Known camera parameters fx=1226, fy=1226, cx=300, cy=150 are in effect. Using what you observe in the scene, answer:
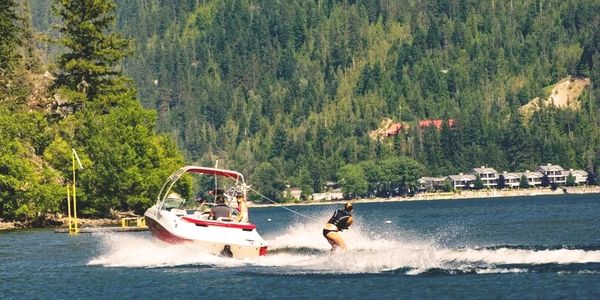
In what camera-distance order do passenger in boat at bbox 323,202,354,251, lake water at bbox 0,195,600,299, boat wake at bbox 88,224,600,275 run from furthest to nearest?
passenger in boat at bbox 323,202,354,251 → boat wake at bbox 88,224,600,275 → lake water at bbox 0,195,600,299

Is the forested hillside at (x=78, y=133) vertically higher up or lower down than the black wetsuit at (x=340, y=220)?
higher up

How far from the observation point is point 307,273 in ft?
154

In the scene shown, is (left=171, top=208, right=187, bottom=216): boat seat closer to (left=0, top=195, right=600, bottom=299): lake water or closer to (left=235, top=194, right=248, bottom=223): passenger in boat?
(left=0, top=195, right=600, bottom=299): lake water

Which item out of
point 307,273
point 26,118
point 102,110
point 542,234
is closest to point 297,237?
point 307,273

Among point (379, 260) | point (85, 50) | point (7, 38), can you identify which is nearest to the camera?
point (379, 260)

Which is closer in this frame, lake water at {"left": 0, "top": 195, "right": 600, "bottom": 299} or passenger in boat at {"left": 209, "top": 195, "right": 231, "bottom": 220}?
lake water at {"left": 0, "top": 195, "right": 600, "bottom": 299}

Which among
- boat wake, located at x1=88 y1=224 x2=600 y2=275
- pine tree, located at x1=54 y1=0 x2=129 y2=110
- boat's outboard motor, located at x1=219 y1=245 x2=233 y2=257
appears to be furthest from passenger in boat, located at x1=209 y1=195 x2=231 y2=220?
pine tree, located at x1=54 y1=0 x2=129 y2=110

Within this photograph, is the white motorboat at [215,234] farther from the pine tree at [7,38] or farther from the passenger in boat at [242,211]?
the pine tree at [7,38]

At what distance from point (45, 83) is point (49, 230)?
31.0m

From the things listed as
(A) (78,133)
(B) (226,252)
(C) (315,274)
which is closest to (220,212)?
(B) (226,252)

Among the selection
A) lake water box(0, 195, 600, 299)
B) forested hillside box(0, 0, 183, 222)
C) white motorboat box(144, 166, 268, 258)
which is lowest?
lake water box(0, 195, 600, 299)

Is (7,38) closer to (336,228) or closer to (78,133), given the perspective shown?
(78,133)

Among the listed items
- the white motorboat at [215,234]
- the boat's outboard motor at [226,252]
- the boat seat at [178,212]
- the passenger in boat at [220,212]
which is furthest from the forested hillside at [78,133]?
the boat's outboard motor at [226,252]

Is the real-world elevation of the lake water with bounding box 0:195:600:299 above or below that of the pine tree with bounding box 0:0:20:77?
below
